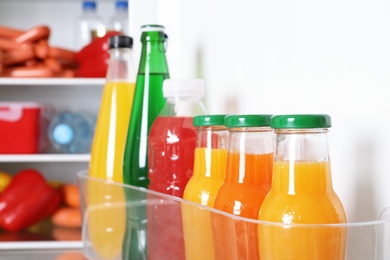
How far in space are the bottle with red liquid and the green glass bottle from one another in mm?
45

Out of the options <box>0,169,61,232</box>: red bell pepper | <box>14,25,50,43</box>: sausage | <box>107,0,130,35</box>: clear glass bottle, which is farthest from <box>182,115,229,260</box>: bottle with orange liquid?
<box>107,0,130,35</box>: clear glass bottle

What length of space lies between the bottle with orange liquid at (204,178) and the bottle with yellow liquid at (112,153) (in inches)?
6.8

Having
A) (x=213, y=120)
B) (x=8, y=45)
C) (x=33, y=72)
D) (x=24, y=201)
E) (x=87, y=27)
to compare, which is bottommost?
(x=24, y=201)

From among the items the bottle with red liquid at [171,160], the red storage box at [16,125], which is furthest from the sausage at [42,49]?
the bottle with red liquid at [171,160]

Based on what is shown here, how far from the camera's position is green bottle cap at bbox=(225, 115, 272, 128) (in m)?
0.48

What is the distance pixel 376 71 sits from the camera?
496 mm

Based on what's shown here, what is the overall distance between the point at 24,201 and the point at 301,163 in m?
1.83

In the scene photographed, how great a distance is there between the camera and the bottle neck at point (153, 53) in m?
0.82

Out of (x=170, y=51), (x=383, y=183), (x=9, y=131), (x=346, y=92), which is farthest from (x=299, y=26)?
(x=9, y=131)

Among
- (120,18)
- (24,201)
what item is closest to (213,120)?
(24,201)

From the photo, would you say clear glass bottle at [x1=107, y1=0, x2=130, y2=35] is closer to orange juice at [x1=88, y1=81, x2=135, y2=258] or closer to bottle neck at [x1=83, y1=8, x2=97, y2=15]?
bottle neck at [x1=83, y1=8, x2=97, y2=15]

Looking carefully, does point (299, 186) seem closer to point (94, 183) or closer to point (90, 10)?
point (94, 183)

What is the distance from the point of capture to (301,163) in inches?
17.3

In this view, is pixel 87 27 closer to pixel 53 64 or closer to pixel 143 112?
pixel 53 64
